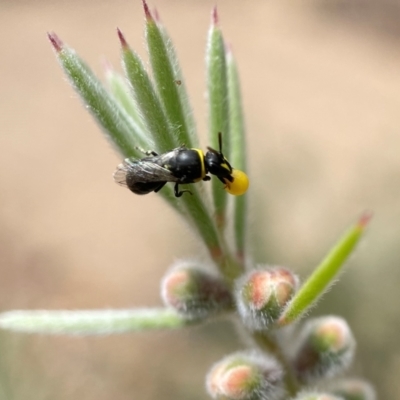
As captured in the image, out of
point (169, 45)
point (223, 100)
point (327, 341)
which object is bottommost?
point (327, 341)

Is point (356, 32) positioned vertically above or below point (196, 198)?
below

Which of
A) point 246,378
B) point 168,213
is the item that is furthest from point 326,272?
point 168,213

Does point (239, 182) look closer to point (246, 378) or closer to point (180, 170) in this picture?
point (180, 170)

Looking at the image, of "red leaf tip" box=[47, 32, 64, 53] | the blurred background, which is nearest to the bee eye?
the blurred background

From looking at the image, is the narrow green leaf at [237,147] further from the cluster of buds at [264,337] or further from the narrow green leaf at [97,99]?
the narrow green leaf at [97,99]

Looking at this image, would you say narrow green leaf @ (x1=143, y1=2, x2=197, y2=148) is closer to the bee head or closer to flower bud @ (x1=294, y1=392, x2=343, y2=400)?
the bee head

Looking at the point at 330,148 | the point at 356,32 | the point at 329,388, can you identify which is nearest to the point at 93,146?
the point at 330,148

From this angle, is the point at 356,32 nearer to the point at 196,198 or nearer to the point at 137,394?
the point at 137,394

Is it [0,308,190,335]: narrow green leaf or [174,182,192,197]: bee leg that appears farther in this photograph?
[0,308,190,335]: narrow green leaf
